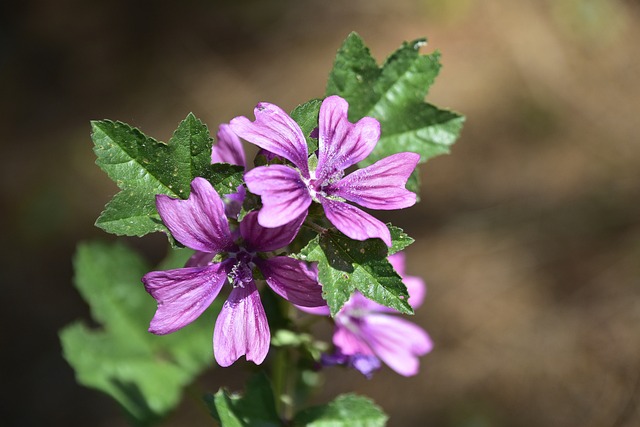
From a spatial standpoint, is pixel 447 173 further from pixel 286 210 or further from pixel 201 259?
pixel 286 210

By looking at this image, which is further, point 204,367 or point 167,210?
point 204,367

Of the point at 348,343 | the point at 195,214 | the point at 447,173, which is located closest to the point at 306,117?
the point at 195,214

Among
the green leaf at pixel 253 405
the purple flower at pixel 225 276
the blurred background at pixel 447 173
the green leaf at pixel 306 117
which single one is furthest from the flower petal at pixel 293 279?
the blurred background at pixel 447 173

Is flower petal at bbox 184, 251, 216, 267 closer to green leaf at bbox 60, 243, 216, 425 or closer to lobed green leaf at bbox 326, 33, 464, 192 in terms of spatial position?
lobed green leaf at bbox 326, 33, 464, 192

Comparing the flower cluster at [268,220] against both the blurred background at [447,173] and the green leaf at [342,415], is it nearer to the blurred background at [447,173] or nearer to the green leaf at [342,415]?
the green leaf at [342,415]

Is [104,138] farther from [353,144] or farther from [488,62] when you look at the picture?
[488,62]

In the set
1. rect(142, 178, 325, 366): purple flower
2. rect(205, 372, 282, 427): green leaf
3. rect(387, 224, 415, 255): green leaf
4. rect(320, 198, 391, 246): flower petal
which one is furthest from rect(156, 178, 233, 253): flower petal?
rect(205, 372, 282, 427): green leaf

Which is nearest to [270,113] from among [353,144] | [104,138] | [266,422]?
[353,144]
